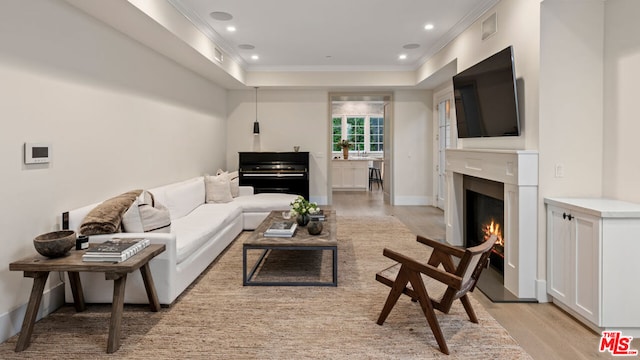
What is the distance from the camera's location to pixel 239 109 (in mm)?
7781

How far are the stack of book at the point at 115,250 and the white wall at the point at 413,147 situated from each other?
6060 mm

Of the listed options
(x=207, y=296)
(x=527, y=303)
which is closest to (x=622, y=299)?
(x=527, y=303)

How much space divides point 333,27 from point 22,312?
13.9ft

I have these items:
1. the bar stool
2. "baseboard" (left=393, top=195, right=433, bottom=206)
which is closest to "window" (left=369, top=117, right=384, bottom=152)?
the bar stool

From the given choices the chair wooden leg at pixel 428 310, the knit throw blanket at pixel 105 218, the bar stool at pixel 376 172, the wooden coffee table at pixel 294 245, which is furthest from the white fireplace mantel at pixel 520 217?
the bar stool at pixel 376 172

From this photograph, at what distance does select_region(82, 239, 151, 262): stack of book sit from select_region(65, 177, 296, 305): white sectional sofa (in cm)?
22

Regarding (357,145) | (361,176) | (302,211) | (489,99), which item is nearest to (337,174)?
(361,176)

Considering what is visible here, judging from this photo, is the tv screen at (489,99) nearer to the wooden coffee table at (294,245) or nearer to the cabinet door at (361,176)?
the wooden coffee table at (294,245)

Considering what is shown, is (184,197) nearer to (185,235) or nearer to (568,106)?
(185,235)

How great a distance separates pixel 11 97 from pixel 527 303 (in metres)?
4.05

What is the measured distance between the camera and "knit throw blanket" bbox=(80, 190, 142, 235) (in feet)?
9.34

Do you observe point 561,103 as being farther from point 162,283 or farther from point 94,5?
point 94,5

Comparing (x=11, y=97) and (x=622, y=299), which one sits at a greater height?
(x=11, y=97)

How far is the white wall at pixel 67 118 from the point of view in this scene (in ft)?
8.06
